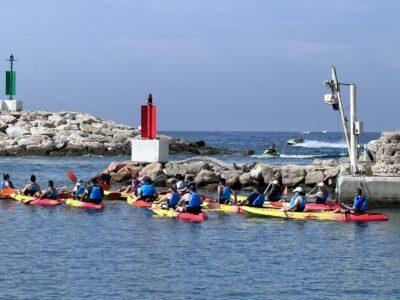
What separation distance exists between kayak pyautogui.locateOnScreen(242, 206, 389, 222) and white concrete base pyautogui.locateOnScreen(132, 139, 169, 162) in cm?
1752

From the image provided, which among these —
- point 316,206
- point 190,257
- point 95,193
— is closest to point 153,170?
point 95,193

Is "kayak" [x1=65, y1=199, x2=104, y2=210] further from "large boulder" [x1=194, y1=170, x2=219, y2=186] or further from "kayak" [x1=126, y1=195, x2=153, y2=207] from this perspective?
"large boulder" [x1=194, y1=170, x2=219, y2=186]

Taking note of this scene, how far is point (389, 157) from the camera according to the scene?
146 feet

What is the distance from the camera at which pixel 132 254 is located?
32031 mm

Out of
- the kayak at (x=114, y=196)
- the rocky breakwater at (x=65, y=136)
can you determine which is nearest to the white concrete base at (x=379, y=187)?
the kayak at (x=114, y=196)

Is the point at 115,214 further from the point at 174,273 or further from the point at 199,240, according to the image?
the point at 174,273

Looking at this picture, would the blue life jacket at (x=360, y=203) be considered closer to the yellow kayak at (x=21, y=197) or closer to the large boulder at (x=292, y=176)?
the large boulder at (x=292, y=176)

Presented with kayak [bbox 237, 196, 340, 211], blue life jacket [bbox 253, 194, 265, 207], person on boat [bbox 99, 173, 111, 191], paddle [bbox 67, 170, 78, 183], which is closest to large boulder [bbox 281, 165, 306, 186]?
person on boat [bbox 99, 173, 111, 191]

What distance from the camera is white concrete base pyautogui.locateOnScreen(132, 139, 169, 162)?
5884 centimetres

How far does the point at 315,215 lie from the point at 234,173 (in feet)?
53.0

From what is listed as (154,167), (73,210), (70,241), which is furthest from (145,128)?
(70,241)

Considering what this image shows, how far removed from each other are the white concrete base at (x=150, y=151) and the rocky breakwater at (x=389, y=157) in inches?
660

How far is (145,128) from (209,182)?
18.7ft

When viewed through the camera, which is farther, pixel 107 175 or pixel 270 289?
pixel 107 175
